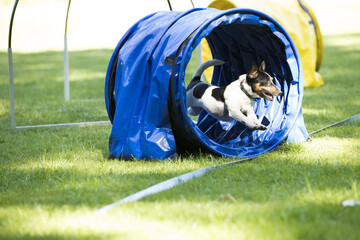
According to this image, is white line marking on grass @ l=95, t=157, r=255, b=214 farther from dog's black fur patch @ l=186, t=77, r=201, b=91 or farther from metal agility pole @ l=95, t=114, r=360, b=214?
dog's black fur patch @ l=186, t=77, r=201, b=91

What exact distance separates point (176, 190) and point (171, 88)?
3.49 ft

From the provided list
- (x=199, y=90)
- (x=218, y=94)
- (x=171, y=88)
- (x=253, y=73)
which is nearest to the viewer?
(x=171, y=88)

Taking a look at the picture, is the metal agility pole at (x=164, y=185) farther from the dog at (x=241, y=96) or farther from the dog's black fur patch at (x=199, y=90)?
the dog's black fur patch at (x=199, y=90)

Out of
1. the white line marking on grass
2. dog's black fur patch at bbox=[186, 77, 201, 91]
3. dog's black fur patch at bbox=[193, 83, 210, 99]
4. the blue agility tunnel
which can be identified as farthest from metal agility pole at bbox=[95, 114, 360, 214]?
dog's black fur patch at bbox=[186, 77, 201, 91]

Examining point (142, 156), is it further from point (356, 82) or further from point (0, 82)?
point (0, 82)

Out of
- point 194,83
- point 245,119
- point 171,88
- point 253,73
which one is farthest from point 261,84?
point 171,88

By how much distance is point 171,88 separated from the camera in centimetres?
406

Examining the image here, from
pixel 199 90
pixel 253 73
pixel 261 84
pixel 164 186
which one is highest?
pixel 253 73

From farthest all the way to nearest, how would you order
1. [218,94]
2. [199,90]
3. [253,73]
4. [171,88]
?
[199,90], [218,94], [253,73], [171,88]

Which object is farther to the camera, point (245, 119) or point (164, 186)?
point (245, 119)

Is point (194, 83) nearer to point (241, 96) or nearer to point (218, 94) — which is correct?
point (218, 94)

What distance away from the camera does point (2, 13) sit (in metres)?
25.1

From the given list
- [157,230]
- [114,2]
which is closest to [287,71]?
[157,230]

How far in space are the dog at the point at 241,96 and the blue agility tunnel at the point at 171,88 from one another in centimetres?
29
